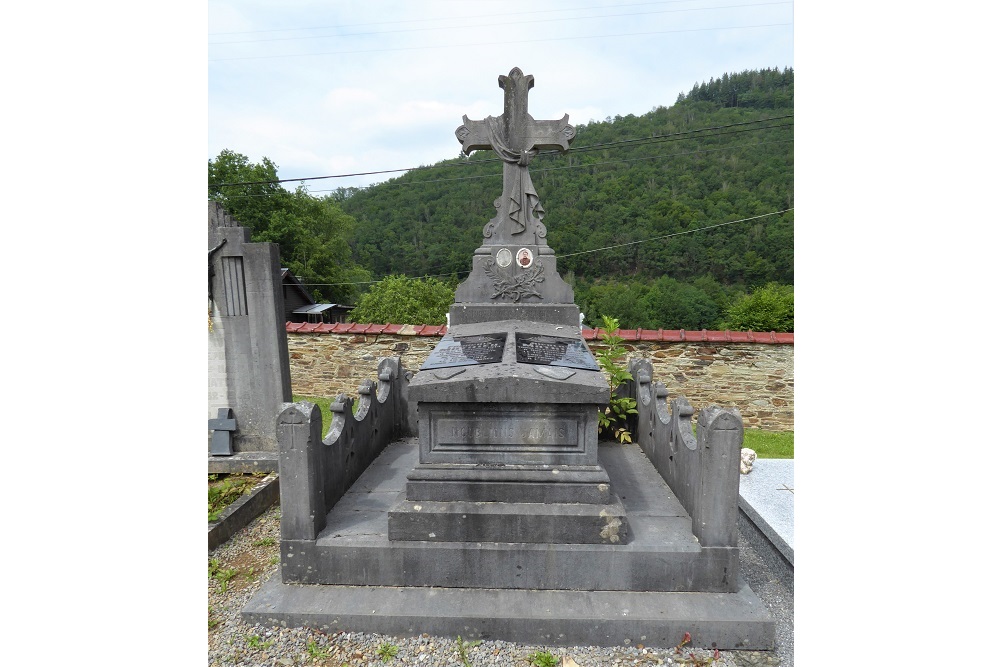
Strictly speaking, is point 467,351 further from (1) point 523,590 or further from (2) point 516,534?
(1) point 523,590

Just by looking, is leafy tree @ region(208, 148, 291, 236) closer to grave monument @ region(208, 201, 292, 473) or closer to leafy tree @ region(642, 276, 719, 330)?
leafy tree @ region(642, 276, 719, 330)

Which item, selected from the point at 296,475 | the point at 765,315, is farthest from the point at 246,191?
the point at 296,475

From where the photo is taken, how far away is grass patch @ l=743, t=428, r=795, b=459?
6.77 m

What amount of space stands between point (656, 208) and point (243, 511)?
96.7 feet

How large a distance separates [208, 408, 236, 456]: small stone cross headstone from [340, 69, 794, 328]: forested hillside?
831 inches

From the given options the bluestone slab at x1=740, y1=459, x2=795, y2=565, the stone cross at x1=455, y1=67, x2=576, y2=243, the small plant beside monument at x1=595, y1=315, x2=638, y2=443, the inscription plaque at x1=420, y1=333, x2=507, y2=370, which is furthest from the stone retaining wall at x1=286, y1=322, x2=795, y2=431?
the inscription plaque at x1=420, y1=333, x2=507, y2=370

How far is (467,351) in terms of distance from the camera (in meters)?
3.51

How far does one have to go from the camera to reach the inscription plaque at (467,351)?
3238mm

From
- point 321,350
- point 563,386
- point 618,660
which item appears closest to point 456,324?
point 563,386

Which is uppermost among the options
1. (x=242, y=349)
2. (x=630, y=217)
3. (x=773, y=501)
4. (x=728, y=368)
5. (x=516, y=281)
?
(x=630, y=217)

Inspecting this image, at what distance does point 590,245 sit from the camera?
98.2 feet

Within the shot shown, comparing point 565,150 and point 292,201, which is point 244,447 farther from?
point 292,201

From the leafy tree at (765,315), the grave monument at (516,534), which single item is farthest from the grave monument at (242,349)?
the leafy tree at (765,315)

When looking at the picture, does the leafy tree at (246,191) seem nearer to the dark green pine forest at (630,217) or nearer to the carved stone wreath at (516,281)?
the dark green pine forest at (630,217)
